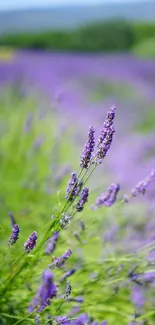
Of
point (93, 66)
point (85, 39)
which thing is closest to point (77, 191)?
point (93, 66)

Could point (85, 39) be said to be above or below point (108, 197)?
above

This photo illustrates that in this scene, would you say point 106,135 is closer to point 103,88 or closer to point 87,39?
point 103,88

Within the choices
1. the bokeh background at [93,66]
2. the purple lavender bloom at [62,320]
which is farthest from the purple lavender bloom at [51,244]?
the bokeh background at [93,66]

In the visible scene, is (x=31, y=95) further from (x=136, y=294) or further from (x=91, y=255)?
(x=136, y=294)

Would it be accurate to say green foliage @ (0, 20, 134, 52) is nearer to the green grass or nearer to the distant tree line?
the distant tree line

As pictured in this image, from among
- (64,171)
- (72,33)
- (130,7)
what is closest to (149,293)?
(64,171)

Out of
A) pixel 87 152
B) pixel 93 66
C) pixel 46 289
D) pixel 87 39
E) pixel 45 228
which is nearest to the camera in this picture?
pixel 46 289

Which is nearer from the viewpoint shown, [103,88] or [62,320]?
[62,320]
